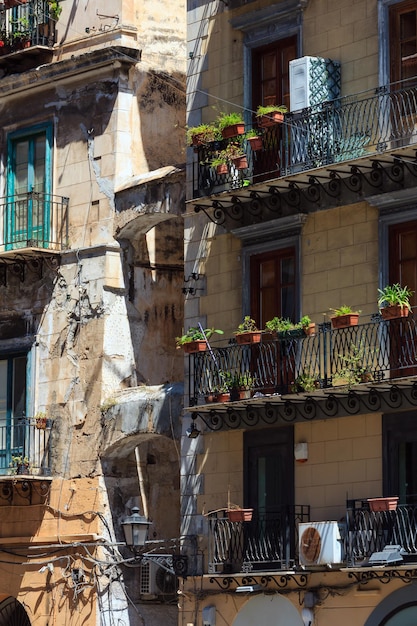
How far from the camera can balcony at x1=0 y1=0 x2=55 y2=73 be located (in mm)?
33688

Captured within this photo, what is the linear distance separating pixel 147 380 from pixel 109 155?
3927 millimetres

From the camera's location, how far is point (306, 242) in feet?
92.9

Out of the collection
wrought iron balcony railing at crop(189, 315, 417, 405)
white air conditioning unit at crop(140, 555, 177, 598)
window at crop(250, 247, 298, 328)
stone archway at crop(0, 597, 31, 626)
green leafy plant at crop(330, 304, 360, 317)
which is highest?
window at crop(250, 247, 298, 328)

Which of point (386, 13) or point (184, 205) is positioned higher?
point (386, 13)

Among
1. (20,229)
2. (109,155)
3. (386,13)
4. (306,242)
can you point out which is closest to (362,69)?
(386,13)

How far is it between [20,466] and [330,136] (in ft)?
27.7

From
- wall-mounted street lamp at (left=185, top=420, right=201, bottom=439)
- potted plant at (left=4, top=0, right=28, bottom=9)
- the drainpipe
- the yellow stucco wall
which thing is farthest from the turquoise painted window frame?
potted plant at (left=4, top=0, right=28, bottom=9)

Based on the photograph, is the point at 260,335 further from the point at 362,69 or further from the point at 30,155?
the point at 30,155

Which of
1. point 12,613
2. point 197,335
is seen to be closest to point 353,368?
point 197,335

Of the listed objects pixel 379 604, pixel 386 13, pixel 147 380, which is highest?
pixel 386 13

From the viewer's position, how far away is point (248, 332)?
28156 millimetres

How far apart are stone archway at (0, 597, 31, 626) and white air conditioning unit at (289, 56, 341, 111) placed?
10689mm

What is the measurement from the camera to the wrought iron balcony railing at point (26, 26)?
111 ft

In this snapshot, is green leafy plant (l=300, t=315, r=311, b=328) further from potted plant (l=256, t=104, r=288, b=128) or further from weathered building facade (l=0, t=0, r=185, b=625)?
weathered building facade (l=0, t=0, r=185, b=625)
